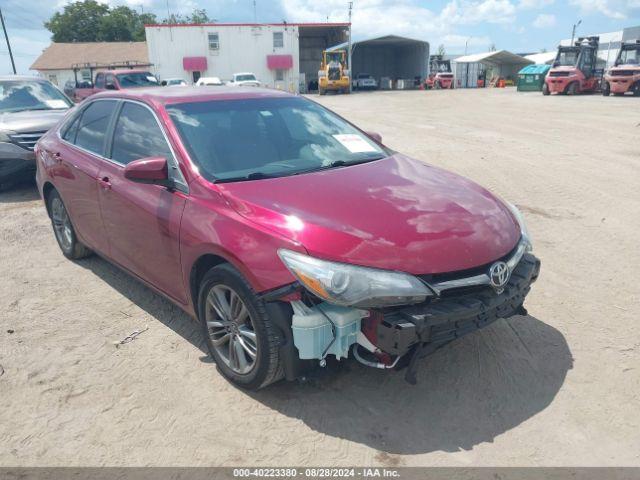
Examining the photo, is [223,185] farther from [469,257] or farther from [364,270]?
[469,257]

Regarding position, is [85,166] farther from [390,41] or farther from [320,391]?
[390,41]

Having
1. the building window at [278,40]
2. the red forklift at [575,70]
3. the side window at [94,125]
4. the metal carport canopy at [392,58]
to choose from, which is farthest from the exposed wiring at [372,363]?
the metal carport canopy at [392,58]

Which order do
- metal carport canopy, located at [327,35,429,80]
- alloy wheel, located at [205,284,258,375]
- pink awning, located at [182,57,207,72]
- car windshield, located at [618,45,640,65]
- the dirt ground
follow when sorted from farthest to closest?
1. metal carport canopy, located at [327,35,429,80]
2. pink awning, located at [182,57,207,72]
3. car windshield, located at [618,45,640,65]
4. alloy wheel, located at [205,284,258,375]
5. the dirt ground

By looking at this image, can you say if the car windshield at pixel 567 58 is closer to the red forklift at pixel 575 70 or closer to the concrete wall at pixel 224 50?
the red forklift at pixel 575 70

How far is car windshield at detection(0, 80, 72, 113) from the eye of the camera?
8.88 m

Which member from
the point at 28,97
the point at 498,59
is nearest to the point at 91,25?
the point at 498,59

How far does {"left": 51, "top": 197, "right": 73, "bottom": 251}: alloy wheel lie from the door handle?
1.13m

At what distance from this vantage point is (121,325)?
3.96 metres

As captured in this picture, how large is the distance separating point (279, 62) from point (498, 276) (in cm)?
4463

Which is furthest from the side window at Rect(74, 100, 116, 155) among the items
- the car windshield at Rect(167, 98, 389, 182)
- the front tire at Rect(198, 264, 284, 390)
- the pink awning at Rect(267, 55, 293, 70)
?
the pink awning at Rect(267, 55, 293, 70)

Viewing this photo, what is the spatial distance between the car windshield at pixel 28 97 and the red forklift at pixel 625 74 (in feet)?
90.7

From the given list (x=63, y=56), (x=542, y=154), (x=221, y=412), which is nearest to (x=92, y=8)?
(x=63, y=56)

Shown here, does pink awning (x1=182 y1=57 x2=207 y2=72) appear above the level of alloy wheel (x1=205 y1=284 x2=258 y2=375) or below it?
above

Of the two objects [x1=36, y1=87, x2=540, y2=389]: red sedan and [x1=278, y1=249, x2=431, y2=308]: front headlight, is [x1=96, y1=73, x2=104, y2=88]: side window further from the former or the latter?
[x1=278, y1=249, x2=431, y2=308]: front headlight
